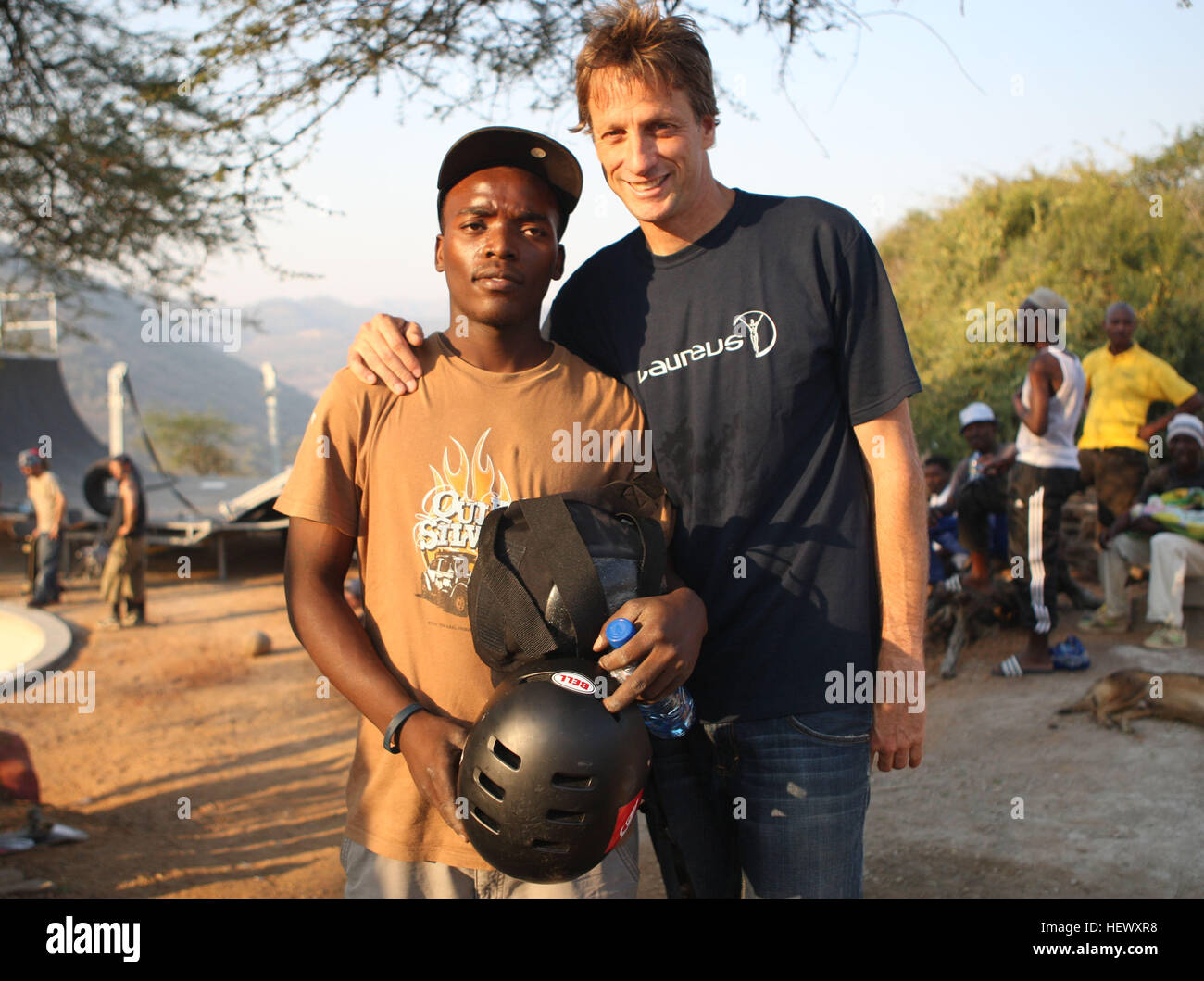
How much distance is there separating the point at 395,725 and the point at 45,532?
14.2m

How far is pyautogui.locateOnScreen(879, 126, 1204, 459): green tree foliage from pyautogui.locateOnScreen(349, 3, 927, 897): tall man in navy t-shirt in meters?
9.28

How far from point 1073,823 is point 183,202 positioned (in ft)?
21.9

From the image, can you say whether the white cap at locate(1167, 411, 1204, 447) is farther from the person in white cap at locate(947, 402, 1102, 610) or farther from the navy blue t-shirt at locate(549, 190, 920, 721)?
the navy blue t-shirt at locate(549, 190, 920, 721)

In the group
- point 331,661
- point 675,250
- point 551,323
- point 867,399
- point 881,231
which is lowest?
point 331,661

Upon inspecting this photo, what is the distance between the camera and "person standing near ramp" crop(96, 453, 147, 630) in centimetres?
1234

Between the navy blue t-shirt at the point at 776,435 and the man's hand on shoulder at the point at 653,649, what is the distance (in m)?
0.41

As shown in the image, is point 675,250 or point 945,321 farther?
point 945,321

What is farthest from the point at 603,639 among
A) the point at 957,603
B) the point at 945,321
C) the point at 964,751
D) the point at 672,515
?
the point at 945,321

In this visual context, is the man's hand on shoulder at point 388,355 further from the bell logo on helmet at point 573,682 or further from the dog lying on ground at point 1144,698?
the dog lying on ground at point 1144,698

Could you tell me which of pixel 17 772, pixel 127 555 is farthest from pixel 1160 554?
pixel 127 555

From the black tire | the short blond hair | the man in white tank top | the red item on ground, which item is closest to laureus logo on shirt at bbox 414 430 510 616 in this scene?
the short blond hair

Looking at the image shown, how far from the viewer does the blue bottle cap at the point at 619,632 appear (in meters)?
1.96

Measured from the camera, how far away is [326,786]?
22.5ft

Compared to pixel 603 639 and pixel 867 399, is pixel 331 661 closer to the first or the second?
pixel 603 639
